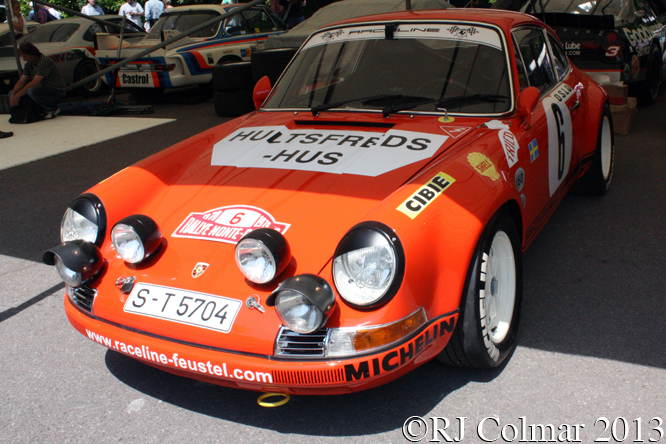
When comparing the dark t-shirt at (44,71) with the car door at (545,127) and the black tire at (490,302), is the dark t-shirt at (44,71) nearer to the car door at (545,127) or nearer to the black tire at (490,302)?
the car door at (545,127)

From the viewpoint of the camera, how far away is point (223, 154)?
9.18 feet

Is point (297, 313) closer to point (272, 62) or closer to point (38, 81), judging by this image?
point (272, 62)

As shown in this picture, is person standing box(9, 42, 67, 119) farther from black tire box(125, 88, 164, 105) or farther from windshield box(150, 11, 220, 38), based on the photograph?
windshield box(150, 11, 220, 38)

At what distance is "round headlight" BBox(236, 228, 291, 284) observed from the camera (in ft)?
6.36

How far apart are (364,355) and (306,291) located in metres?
0.26

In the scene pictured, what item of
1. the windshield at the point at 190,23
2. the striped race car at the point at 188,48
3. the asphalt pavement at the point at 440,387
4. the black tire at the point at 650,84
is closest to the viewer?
the asphalt pavement at the point at 440,387

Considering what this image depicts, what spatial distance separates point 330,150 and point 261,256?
79 cm

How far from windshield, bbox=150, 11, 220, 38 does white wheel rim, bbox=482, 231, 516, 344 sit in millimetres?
7915

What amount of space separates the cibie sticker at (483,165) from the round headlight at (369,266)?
62 centimetres

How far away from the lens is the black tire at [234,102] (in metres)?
7.74

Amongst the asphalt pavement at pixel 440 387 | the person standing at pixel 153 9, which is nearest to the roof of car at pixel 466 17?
the asphalt pavement at pixel 440 387

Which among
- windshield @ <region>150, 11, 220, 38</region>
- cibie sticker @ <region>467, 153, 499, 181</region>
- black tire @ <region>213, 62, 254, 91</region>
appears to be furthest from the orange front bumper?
windshield @ <region>150, 11, 220, 38</region>

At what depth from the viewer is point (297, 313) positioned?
1830mm

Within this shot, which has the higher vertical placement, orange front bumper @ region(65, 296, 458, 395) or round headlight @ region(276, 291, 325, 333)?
round headlight @ region(276, 291, 325, 333)
